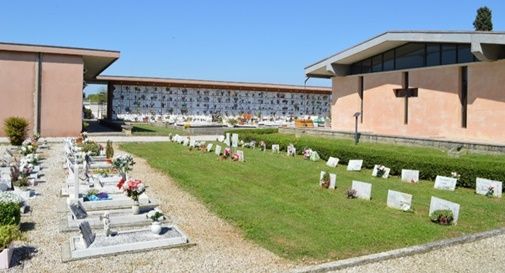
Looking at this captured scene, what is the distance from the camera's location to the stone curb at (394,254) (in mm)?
6324

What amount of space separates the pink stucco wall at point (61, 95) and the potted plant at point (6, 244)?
21079 millimetres

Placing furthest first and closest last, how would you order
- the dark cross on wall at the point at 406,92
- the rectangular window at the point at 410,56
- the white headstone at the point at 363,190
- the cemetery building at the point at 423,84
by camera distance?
the dark cross on wall at the point at 406,92 < the rectangular window at the point at 410,56 < the cemetery building at the point at 423,84 < the white headstone at the point at 363,190

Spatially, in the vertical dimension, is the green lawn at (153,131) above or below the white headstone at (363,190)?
above

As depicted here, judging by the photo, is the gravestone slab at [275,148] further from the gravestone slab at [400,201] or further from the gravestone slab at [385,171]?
the gravestone slab at [400,201]

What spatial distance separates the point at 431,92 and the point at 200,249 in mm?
18154

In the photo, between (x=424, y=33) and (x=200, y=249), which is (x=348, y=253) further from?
(x=424, y=33)

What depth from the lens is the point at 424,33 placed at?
21266 mm

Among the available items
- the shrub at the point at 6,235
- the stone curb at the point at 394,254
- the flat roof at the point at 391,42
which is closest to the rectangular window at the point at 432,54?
the flat roof at the point at 391,42

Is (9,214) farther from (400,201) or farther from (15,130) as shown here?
(15,130)

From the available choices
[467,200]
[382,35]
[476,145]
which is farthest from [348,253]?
[382,35]

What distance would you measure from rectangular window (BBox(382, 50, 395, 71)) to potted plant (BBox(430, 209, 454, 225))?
56.4ft

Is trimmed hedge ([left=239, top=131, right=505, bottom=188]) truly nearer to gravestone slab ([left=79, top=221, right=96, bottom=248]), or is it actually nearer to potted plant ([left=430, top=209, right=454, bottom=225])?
potted plant ([left=430, top=209, right=454, bottom=225])

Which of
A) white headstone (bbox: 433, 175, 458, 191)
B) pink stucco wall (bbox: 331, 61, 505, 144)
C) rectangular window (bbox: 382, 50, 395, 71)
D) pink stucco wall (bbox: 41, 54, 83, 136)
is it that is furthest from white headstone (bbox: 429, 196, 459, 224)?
pink stucco wall (bbox: 41, 54, 83, 136)

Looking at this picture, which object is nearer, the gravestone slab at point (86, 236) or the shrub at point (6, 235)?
the shrub at point (6, 235)
